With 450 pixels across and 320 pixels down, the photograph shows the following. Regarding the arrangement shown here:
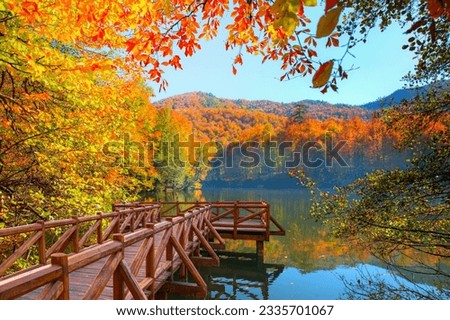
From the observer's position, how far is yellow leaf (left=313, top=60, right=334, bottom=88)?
1.08 metres

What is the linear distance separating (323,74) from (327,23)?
0.62 feet

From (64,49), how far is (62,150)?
6.27 m

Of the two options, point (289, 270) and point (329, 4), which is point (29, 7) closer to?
point (329, 4)

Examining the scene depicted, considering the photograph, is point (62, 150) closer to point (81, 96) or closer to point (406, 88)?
point (81, 96)

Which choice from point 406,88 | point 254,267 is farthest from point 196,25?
point 254,267

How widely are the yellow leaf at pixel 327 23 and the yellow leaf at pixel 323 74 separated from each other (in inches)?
6.0

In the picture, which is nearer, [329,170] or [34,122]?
[34,122]

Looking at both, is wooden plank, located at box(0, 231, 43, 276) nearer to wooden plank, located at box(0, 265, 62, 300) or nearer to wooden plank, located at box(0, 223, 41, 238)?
wooden plank, located at box(0, 223, 41, 238)

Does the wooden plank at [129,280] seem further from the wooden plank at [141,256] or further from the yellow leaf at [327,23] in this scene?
the yellow leaf at [327,23]

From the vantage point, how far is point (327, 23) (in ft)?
3.11

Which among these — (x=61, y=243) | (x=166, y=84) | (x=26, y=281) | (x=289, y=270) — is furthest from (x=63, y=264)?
(x=289, y=270)

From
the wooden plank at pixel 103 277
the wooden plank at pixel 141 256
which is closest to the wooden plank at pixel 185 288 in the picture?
the wooden plank at pixel 141 256

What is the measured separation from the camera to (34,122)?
670 cm

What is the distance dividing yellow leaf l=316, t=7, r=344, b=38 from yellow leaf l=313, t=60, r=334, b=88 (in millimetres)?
153
